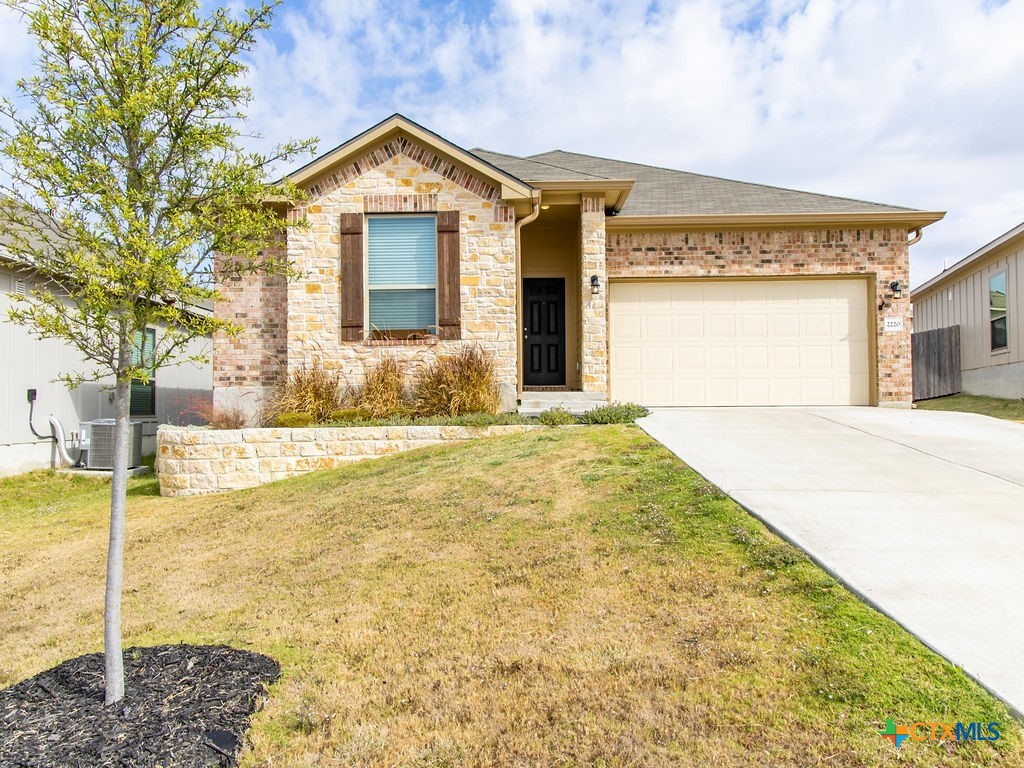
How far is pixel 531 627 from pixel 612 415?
6.30 metres

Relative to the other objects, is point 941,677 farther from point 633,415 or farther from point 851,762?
point 633,415

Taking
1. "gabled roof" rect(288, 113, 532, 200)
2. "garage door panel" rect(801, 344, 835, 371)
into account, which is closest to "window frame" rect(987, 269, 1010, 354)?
"garage door panel" rect(801, 344, 835, 371)

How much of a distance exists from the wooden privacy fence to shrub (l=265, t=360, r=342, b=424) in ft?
47.0

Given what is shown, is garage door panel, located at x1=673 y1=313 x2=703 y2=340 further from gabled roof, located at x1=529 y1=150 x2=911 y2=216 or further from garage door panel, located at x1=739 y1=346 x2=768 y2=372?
gabled roof, located at x1=529 y1=150 x2=911 y2=216

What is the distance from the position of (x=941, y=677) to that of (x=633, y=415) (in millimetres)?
7287

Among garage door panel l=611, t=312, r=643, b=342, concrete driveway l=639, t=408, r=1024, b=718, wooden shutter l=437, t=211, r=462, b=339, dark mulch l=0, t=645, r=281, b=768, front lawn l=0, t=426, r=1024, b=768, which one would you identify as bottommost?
dark mulch l=0, t=645, r=281, b=768

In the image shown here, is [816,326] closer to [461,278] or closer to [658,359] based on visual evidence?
[658,359]

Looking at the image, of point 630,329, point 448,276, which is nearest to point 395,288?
point 448,276

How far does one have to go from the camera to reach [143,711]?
3.33 metres

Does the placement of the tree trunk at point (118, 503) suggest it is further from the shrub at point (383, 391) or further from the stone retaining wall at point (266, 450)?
the shrub at point (383, 391)

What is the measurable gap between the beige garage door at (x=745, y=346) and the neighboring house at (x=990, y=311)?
4641mm

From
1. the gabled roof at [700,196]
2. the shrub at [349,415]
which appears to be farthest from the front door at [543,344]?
the shrub at [349,415]

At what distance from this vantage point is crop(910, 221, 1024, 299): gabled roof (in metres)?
14.5

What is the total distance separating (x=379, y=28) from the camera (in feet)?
30.2
